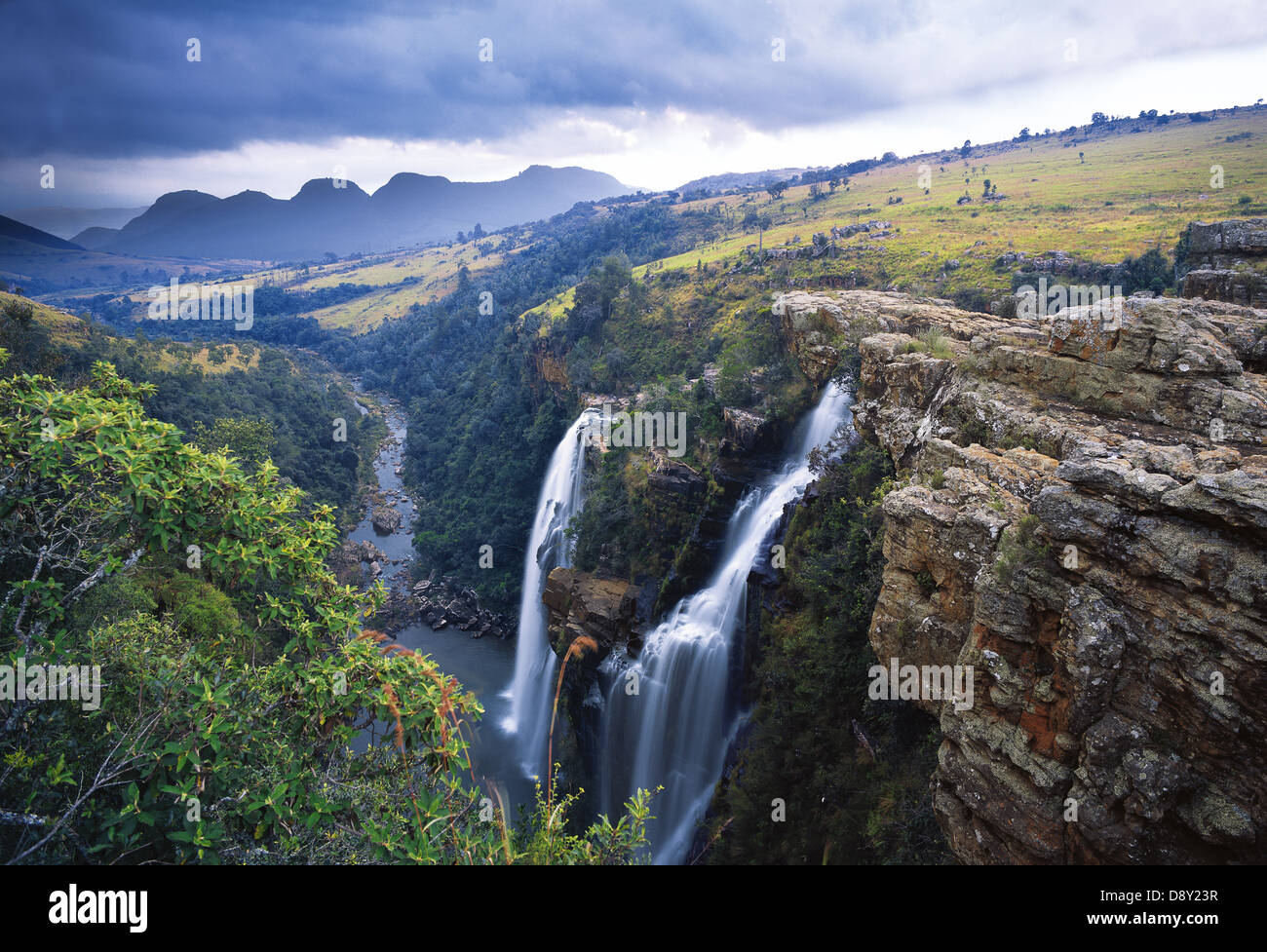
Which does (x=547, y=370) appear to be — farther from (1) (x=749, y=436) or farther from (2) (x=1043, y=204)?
(2) (x=1043, y=204)

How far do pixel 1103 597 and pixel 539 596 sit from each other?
3440cm

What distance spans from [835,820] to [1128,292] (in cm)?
3540

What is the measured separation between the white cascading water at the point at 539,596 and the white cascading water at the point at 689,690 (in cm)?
686

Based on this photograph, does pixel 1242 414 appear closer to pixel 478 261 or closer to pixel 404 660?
pixel 404 660

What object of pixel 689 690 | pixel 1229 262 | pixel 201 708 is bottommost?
pixel 689 690

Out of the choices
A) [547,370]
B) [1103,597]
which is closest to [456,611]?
[547,370]

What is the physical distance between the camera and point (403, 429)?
8069 centimetres

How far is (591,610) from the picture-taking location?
1100 inches

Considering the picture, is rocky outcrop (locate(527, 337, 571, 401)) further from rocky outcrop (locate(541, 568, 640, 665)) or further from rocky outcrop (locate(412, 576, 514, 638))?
rocky outcrop (locate(541, 568, 640, 665))

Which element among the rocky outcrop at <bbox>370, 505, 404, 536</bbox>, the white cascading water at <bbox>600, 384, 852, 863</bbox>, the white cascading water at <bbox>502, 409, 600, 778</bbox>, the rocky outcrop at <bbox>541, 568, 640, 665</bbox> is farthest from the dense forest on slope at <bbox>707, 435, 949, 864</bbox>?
Answer: the rocky outcrop at <bbox>370, 505, 404, 536</bbox>

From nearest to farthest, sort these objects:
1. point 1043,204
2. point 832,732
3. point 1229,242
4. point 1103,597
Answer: point 1103,597 → point 832,732 → point 1229,242 → point 1043,204

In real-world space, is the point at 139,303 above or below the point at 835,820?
above
